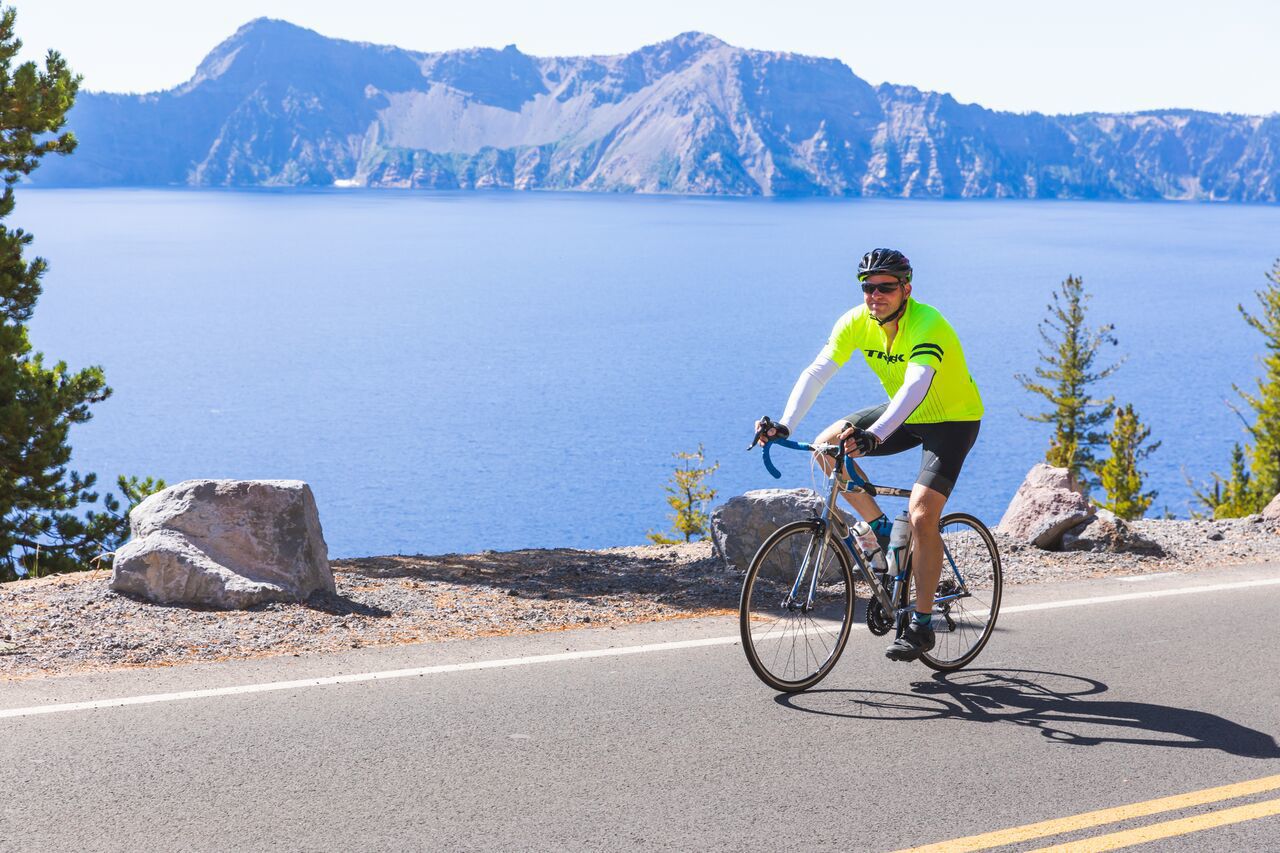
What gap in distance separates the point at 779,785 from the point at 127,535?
1343 cm

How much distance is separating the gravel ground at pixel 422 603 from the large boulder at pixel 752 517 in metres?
0.19

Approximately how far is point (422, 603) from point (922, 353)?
13.1 ft

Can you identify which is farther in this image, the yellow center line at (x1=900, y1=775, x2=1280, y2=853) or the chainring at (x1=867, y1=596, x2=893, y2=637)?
the chainring at (x1=867, y1=596, x2=893, y2=637)

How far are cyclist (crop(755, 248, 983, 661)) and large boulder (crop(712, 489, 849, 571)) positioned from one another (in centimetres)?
274

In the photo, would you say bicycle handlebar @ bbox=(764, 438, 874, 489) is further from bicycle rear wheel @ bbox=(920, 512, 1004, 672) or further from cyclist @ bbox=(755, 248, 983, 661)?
bicycle rear wheel @ bbox=(920, 512, 1004, 672)

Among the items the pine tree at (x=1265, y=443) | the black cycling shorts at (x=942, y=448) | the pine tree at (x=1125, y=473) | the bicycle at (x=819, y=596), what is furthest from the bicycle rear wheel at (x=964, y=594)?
the pine tree at (x=1265, y=443)

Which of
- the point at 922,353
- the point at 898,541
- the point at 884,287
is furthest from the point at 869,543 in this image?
the point at 884,287

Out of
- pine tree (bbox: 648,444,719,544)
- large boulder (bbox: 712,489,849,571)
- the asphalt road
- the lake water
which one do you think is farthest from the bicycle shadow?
the lake water

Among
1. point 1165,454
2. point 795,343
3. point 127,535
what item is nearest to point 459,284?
point 795,343

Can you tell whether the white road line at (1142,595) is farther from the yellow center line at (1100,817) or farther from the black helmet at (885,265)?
the black helmet at (885,265)

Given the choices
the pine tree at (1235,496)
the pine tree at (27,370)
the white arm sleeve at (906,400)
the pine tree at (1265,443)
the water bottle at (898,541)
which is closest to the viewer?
the white arm sleeve at (906,400)

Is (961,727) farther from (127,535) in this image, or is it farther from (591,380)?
(591,380)

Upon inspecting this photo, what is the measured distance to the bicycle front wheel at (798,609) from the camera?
615cm

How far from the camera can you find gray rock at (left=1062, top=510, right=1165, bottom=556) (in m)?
10.1
